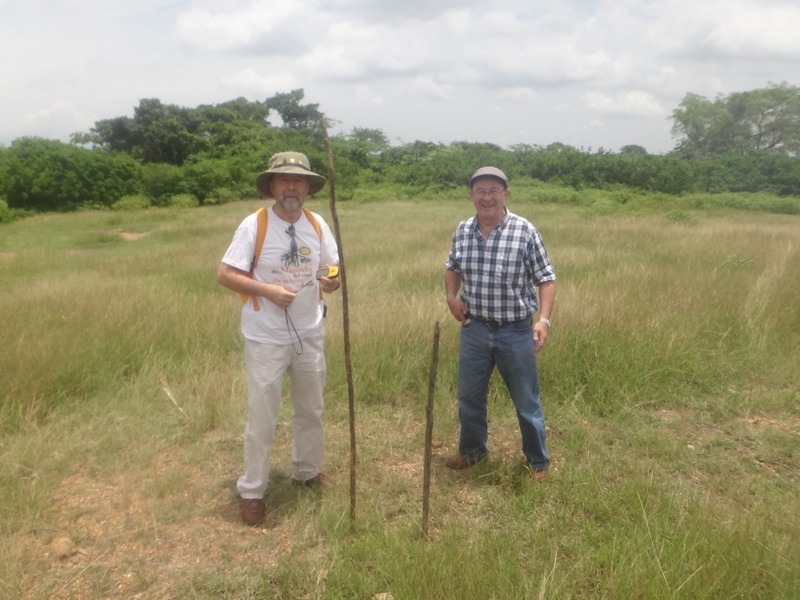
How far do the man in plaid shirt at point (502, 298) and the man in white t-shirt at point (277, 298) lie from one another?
29.2 inches

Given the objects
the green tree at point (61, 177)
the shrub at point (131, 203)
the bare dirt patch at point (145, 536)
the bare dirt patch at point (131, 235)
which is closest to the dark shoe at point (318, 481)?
the bare dirt patch at point (145, 536)

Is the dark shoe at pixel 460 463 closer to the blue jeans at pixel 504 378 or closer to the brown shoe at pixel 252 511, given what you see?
the blue jeans at pixel 504 378

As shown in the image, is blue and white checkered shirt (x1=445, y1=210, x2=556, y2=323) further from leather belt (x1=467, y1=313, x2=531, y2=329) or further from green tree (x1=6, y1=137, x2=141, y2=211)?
green tree (x1=6, y1=137, x2=141, y2=211)

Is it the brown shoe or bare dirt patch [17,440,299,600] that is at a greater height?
the brown shoe

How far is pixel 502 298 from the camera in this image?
316cm

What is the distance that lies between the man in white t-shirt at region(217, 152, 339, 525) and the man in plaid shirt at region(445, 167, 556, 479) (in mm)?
742

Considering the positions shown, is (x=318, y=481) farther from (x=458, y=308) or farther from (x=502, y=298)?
(x=502, y=298)

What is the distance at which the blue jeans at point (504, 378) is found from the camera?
321 centimetres

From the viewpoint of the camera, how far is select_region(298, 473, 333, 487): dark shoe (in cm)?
336

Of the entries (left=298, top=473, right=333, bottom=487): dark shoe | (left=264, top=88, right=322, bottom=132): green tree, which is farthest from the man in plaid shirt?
(left=264, top=88, right=322, bottom=132): green tree

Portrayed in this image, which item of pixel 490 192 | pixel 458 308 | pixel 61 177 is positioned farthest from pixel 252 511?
pixel 61 177

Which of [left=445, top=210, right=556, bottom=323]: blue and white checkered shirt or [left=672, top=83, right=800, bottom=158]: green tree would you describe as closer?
[left=445, top=210, right=556, bottom=323]: blue and white checkered shirt

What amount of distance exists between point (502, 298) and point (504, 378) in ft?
1.51

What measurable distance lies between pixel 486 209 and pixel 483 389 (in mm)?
983
